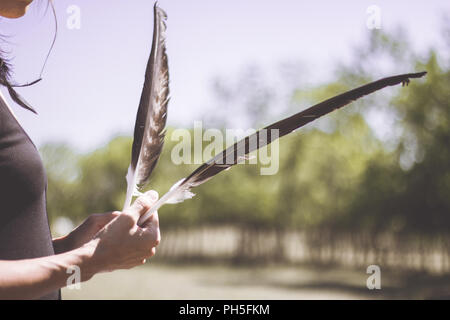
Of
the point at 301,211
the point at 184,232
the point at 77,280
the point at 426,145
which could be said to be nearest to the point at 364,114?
the point at 426,145

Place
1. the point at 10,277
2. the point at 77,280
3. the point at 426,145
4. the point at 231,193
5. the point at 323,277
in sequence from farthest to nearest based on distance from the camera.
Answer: the point at 231,193, the point at 323,277, the point at 426,145, the point at 77,280, the point at 10,277

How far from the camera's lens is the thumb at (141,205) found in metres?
1.68

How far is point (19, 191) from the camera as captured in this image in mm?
1667

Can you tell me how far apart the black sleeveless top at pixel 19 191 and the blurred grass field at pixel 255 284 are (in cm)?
2375

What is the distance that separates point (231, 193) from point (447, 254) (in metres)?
20.0

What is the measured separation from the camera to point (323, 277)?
3572 centimetres

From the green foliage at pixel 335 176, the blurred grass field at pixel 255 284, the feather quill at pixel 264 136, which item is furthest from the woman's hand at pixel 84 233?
the green foliage at pixel 335 176

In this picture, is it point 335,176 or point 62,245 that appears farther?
point 335,176

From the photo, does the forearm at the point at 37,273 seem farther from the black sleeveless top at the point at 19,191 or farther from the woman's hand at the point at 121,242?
the black sleeveless top at the point at 19,191

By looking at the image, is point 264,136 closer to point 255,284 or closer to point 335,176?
point 335,176

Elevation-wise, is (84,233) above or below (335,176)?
below

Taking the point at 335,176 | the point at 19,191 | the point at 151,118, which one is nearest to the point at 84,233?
the point at 19,191

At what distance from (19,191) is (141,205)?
43 centimetres
